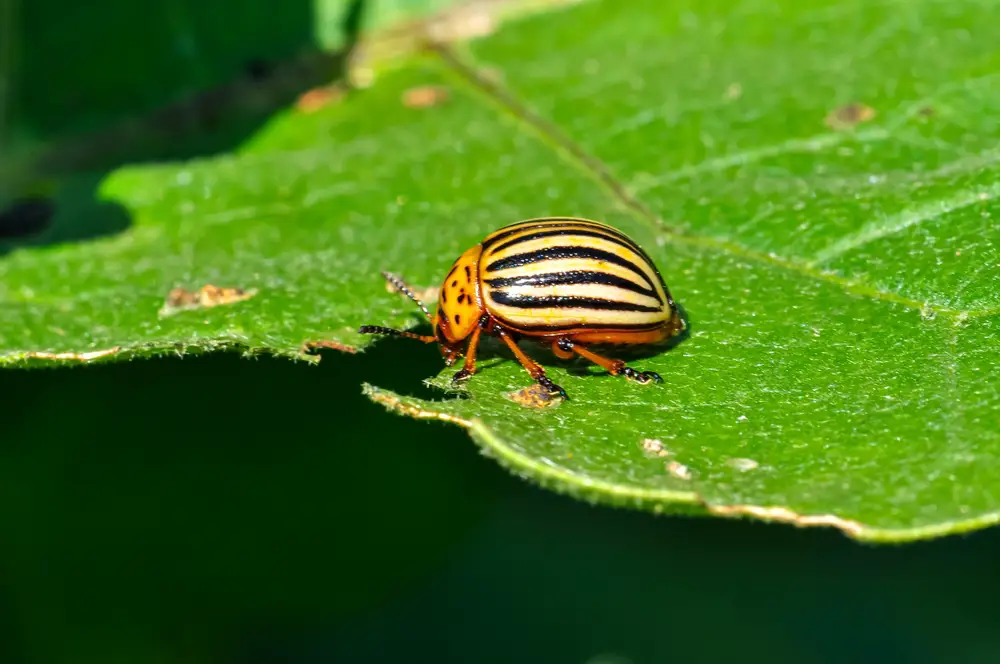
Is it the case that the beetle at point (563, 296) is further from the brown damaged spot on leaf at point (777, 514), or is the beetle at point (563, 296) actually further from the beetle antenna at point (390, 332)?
the brown damaged spot on leaf at point (777, 514)

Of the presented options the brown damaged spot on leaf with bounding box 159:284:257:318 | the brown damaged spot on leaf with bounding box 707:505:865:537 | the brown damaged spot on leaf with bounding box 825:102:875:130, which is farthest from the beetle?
the brown damaged spot on leaf with bounding box 825:102:875:130

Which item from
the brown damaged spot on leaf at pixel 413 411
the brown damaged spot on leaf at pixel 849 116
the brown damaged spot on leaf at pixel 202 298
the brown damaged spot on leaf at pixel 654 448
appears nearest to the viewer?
the brown damaged spot on leaf at pixel 654 448

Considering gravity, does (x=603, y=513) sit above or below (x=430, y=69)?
below

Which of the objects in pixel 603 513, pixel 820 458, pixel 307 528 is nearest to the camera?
pixel 820 458

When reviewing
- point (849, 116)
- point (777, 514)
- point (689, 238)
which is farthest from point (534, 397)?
point (849, 116)

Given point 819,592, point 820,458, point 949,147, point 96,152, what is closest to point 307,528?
point 96,152

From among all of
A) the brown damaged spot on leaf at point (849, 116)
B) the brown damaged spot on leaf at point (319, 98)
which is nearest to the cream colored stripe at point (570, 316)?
the brown damaged spot on leaf at point (849, 116)

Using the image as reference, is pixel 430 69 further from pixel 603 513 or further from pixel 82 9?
pixel 603 513
